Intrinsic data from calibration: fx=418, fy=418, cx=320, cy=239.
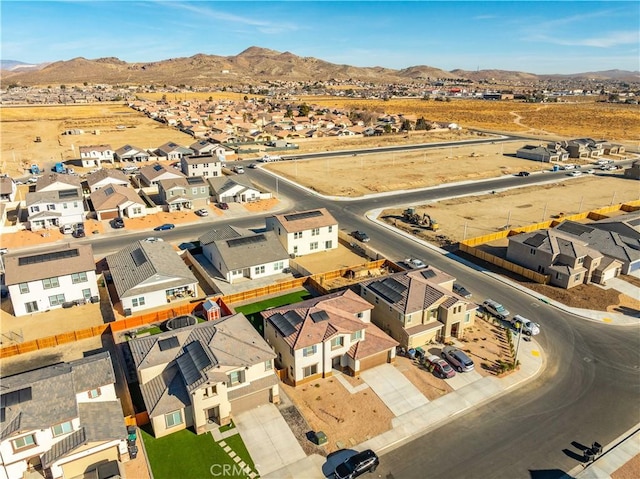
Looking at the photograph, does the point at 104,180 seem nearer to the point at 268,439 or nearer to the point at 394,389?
the point at 268,439

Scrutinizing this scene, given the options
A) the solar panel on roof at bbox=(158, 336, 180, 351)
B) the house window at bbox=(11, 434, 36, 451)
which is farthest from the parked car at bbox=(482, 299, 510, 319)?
the house window at bbox=(11, 434, 36, 451)

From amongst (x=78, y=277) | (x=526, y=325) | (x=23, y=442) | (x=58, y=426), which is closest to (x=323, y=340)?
(x=58, y=426)

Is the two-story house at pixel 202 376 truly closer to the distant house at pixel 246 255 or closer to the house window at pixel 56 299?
the distant house at pixel 246 255

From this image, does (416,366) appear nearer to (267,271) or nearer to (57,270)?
(267,271)

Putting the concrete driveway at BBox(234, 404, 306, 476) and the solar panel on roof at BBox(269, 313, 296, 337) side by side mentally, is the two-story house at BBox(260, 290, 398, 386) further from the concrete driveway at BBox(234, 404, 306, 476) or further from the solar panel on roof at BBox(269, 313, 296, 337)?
the concrete driveway at BBox(234, 404, 306, 476)

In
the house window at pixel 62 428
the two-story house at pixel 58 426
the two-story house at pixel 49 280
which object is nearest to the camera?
the two-story house at pixel 58 426

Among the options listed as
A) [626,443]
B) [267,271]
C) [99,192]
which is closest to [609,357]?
[626,443]

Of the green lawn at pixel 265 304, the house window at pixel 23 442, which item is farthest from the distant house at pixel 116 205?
the house window at pixel 23 442
